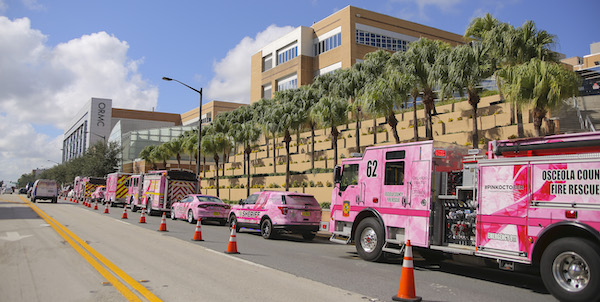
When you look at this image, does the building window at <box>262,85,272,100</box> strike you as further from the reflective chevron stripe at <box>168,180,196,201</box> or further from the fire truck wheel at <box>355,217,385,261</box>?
the fire truck wheel at <box>355,217,385,261</box>

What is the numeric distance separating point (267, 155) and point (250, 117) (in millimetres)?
5244

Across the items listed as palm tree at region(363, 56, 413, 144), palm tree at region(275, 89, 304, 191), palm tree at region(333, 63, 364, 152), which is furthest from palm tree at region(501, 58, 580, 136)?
palm tree at region(275, 89, 304, 191)

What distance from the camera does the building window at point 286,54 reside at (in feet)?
192

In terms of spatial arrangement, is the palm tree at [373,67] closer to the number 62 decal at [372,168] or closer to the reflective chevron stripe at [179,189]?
the reflective chevron stripe at [179,189]

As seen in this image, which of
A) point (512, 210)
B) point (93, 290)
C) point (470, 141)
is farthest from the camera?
point (470, 141)

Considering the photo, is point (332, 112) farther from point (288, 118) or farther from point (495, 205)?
point (495, 205)

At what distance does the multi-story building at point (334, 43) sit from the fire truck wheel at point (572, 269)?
1721 inches

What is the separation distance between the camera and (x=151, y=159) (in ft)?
211

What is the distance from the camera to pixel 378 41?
173 ft

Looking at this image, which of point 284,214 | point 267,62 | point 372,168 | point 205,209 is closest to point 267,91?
point 267,62

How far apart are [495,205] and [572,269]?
5.34 ft

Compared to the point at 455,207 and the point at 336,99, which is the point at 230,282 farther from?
the point at 336,99

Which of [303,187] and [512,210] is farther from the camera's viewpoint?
[303,187]

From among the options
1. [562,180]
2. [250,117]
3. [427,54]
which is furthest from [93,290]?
[250,117]
